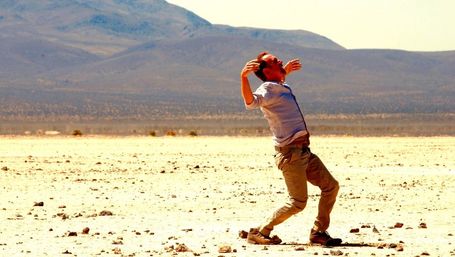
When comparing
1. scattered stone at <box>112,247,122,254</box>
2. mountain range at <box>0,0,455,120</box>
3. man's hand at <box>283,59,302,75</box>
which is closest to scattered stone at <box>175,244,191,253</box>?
scattered stone at <box>112,247,122,254</box>

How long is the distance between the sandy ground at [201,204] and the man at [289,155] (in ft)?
0.74

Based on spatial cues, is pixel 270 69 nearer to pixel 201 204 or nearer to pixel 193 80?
pixel 201 204

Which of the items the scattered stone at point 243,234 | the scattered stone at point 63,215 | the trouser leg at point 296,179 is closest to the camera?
the trouser leg at point 296,179

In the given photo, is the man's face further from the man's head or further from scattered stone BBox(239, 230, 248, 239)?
scattered stone BBox(239, 230, 248, 239)

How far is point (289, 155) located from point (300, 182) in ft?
0.88

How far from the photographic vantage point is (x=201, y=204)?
1429cm

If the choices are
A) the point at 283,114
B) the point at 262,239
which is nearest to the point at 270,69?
the point at 283,114

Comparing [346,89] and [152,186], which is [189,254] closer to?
[152,186]

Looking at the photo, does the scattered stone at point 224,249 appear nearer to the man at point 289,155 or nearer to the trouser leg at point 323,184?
the man at point 289,155

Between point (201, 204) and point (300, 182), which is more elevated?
point (300, 182)

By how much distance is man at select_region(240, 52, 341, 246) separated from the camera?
1007cm

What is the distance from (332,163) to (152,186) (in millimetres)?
6759

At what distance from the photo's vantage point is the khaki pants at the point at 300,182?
33.0 feet

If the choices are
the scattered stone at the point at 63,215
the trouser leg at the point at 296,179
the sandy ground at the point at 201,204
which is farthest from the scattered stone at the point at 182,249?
the scattered stone at the point at 63,215
